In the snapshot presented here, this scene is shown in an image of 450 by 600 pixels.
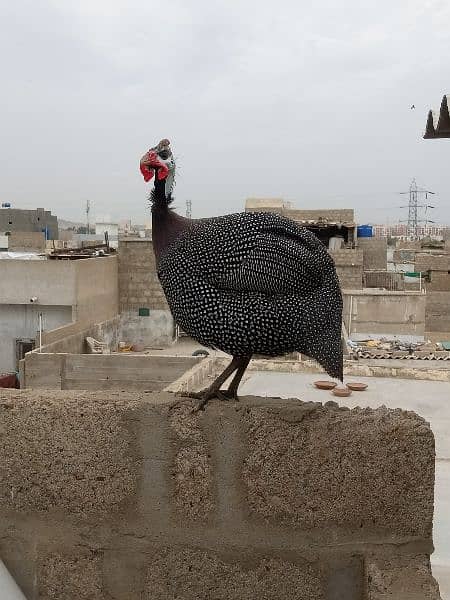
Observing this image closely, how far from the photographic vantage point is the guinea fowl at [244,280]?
2641mm

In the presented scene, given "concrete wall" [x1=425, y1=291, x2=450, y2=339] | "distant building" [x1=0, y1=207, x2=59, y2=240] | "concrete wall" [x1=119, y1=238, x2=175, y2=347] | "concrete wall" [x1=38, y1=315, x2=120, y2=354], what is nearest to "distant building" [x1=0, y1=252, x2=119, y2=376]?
"concrete wall" [x1=38, y1=315, x2=120, y2=354]

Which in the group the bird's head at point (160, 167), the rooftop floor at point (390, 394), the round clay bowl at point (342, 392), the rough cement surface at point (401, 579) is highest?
the bird's head at point (160, 167)

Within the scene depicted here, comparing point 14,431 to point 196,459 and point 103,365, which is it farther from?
point 103,365

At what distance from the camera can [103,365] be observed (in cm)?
1184

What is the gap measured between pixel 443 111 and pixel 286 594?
3.33m

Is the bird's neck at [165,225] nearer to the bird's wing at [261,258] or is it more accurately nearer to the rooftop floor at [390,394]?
the bird's wing at [261,258]

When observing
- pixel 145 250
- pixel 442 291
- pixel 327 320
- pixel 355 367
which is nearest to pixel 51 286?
pixel 145 250

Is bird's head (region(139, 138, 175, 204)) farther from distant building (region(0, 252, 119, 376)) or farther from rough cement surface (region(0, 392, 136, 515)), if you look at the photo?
distant building (region(0, 252, 119, 376))

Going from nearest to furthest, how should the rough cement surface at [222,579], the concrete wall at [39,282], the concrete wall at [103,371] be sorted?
the rough cement surface at [222,579], the concrete wall at [103,371], the concrete wall at [39,282]

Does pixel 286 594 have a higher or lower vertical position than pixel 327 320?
lower

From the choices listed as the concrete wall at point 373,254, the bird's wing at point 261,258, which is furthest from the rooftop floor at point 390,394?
the concrete wall at point 373,254

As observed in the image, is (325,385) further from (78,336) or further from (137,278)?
(137,278)

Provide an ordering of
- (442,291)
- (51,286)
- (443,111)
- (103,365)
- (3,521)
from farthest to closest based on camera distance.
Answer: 1. (442,291)
2. (51,286)
3. (103,365)
4. (443,111)
5. (3,521)

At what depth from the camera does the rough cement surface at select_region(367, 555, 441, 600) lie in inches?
93.7
